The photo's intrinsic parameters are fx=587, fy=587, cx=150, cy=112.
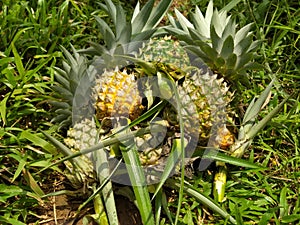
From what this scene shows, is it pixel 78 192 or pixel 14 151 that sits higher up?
pixel 14 151

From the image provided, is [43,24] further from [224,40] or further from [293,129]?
[293,129]

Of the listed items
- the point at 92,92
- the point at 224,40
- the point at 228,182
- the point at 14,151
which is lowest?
the point at 228,182

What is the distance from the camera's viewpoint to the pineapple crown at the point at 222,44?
204 centimetres

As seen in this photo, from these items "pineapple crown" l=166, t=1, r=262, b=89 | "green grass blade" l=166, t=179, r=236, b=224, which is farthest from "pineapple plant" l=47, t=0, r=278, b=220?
"green grass blade" l=166, t=179, r=236, b=224

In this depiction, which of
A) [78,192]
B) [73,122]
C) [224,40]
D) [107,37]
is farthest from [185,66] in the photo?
[78,192]

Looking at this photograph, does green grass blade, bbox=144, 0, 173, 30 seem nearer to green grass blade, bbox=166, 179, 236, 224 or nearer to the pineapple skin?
the pineapple skin

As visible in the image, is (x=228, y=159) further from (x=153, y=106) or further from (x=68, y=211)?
(x=68, y=211)

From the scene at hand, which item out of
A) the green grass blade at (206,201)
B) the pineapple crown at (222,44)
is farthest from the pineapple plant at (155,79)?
the green grass blade at (206,201)

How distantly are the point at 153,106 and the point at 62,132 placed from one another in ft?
1.24

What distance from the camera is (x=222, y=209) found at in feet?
6.32

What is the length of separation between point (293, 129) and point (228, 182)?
0.36 metres

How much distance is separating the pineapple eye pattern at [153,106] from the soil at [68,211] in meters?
0.10

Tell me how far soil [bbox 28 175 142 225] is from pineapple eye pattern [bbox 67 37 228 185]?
10cm

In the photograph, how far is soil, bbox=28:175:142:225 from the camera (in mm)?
1979
